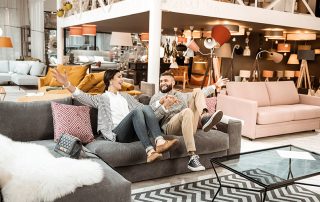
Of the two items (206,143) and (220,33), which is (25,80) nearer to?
(220,33)

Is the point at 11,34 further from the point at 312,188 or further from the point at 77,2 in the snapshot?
the point at 312,188

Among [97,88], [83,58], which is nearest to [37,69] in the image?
[83,58]

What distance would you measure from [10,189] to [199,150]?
1.86 m

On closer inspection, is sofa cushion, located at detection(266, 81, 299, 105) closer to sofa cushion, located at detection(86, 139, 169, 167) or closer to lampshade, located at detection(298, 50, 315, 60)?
lampshade, located at detection(298, 50, 315, 60)

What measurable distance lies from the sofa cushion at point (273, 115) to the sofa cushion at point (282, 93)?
0.40m

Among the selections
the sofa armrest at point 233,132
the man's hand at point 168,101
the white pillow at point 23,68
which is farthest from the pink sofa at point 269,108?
the white pillow at point 23,68

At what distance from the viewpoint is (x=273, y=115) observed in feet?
15.5

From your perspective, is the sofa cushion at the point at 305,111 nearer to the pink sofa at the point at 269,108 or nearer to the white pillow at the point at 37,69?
the pink sofa at the point at 269,108

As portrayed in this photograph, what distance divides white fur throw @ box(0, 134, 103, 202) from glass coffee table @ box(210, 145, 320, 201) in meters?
1.08

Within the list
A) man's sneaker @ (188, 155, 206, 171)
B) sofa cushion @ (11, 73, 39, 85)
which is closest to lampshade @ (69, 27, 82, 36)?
sofa cushion @ (11, 73, 39, 85)

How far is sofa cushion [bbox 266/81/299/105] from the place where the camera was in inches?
214

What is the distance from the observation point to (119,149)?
2742 mm

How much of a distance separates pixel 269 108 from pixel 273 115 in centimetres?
35

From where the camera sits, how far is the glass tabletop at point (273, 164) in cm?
242
